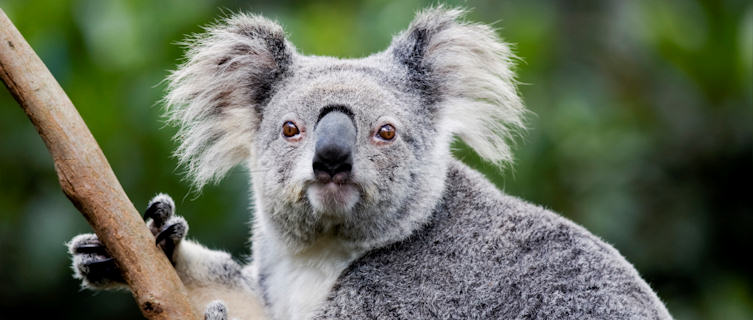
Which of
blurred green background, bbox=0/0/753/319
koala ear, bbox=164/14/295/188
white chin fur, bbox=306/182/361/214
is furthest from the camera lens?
blurred green background, bbox=0/0/753/319

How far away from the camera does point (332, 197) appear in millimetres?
3262

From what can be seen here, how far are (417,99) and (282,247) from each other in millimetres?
873

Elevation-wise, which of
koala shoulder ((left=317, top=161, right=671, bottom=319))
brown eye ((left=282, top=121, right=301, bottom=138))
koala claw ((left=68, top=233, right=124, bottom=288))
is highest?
brown eye ((left=282, top=121, right=301, bottom=138))

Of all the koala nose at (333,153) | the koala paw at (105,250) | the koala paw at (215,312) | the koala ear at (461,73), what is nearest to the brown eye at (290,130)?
the koala nose at (333,153)

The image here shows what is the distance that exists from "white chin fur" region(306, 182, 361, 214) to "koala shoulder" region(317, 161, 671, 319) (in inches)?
13.4

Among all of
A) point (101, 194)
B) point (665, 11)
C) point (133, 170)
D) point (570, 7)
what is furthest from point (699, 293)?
point (101, 194)

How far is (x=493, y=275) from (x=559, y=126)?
8.45ft

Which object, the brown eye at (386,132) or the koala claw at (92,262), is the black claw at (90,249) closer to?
the koala claw at (92,262)

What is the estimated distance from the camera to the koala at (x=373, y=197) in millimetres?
3352

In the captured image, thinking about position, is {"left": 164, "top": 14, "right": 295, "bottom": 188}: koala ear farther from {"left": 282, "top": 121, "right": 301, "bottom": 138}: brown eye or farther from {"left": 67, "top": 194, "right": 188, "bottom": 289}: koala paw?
{"left": 67, "top": 194, "right": 188, "bottom": 289}: koala paw

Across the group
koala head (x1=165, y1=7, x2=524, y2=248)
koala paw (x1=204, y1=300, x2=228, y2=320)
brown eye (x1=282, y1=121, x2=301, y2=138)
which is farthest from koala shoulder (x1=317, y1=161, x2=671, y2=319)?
brown eye (x1=282, y1=121, x2=301, y2=138)

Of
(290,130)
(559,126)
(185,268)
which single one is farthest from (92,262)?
(559,126)

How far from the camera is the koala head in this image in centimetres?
337

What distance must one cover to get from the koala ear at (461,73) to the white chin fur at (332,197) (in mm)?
756
